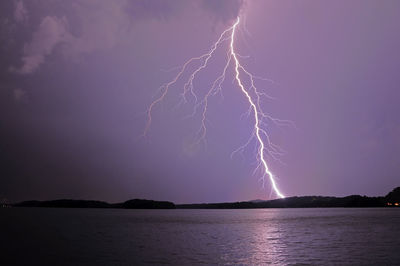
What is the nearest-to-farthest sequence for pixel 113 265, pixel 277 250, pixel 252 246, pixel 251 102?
pixel 113 265 → pixel 277 250 → pixel 252 246 → pixel 251 102

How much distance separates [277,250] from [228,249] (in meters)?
2.95

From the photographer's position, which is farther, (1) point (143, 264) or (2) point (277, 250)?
(2) point (277, 250)

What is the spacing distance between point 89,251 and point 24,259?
391cm

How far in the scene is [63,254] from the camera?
20.3 meters

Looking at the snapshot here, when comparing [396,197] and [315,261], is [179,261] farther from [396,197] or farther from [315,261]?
[396,197]

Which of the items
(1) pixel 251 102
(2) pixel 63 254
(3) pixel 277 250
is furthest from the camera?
(1) pixel 251 102

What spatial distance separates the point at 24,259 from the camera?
18359 millimetres

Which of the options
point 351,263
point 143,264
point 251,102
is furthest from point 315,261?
point 251,102

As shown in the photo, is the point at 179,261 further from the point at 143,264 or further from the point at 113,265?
the point at 113,265

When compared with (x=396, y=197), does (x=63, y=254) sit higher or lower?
lower

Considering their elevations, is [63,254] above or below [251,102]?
below

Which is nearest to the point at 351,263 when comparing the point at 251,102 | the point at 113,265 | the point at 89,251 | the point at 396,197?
the point at 113,265

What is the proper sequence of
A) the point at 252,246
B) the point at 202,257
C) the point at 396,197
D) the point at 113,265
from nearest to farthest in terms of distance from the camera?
1. the point at 113,265
2. the point at 202,257
3. the point at 252,246
4. the point at 396,197

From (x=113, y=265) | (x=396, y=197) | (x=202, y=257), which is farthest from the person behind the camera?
(x=396, y=197)
